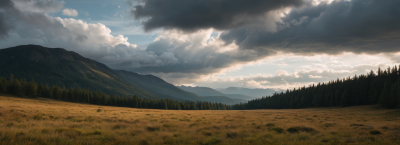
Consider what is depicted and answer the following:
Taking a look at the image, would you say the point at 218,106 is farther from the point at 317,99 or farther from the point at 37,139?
the point at 37,139

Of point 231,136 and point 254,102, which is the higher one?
point 231,136

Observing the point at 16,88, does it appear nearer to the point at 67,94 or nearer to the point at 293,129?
the point at 67,94

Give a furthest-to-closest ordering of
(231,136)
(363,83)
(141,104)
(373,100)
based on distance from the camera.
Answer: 1. (141,104)
2. (363,83)
3. (373,100)
4. (231,136)

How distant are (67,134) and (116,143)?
15.6ft

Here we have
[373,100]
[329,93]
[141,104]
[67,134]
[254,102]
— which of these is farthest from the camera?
[254,102]

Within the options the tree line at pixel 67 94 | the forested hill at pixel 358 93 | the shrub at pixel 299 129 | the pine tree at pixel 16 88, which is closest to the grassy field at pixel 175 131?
the shrub at pixel 299 129

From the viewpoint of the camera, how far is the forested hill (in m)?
62.6

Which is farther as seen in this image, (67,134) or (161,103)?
(161,103)

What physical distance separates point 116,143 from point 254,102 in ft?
589

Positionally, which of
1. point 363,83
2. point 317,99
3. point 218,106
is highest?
point 363,83

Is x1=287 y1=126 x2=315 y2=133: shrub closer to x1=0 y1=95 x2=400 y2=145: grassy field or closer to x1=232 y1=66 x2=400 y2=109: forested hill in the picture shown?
x1=0 y1=95 x2=400 y2=145: grassy field

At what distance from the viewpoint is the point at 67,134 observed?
12.6 meters

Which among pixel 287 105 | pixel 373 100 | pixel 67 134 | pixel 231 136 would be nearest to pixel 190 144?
pixel 231 136

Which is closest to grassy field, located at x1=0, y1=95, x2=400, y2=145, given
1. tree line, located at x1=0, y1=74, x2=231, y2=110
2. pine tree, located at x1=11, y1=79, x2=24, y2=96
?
pine tree, located at x1=11, y1=79, x2=24, y2=96
